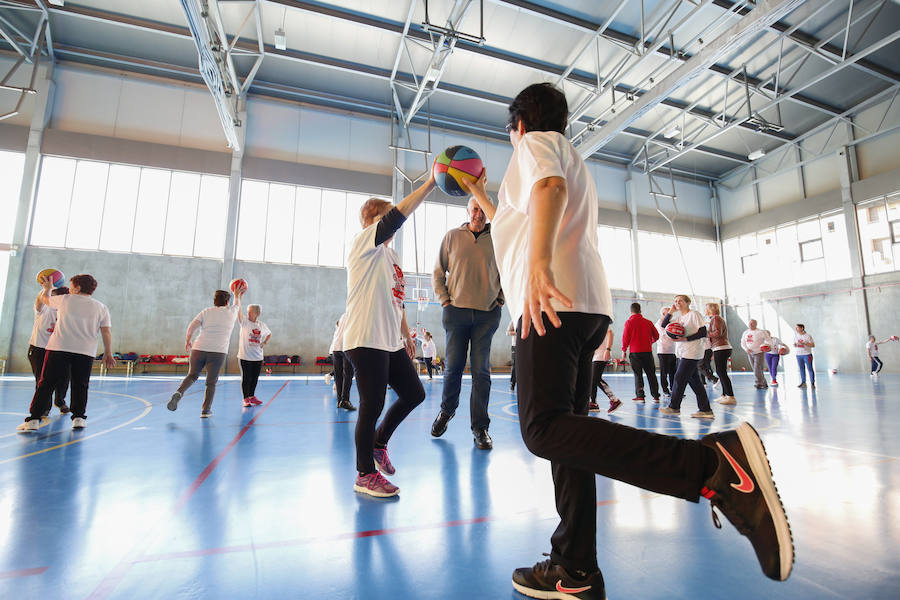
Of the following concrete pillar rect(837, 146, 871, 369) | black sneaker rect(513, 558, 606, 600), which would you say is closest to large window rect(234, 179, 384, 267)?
black sneaker rect(513, 558, 606, 600)

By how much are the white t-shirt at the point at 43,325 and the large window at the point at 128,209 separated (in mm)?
12250

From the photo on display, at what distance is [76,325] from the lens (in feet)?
14.5

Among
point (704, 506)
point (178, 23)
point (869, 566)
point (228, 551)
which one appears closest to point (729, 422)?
point (704, 506)

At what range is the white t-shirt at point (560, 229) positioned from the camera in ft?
4.76

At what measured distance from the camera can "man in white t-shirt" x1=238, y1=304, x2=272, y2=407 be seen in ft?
21.3

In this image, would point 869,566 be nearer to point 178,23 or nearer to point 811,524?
point 811,524

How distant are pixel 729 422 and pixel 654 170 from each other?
69.0 feet

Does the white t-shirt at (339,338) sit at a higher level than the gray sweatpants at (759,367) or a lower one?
higher

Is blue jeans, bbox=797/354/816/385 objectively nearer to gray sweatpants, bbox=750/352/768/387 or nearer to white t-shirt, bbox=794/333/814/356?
white t-shirt, bbox=794/333/814/356

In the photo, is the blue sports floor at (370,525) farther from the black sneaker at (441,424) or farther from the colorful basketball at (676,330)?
the colorful basketball at (676,330)

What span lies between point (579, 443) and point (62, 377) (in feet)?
17.4

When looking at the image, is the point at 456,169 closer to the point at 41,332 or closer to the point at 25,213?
the point at 41,332

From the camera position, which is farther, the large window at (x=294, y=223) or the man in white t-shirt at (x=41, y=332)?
the large window at (x=294, y=223)

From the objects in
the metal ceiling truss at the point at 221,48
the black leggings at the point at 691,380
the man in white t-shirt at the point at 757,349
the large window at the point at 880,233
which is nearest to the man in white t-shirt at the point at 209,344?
the black leggings at the point at 691,380
